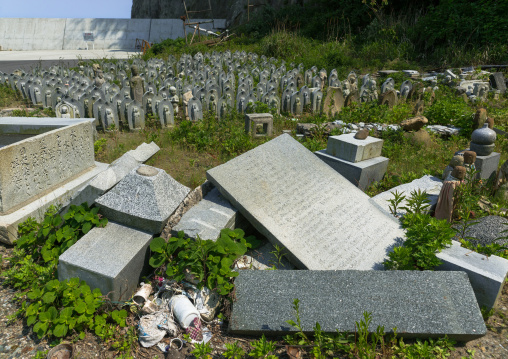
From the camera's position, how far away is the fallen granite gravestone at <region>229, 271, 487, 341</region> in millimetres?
2691

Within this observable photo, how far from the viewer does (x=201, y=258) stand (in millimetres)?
3051

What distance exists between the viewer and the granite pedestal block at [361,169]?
488cm

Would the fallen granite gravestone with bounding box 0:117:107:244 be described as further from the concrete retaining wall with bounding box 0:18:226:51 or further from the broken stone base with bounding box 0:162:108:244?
the concrete retaining wall with bounding box 0:18:226:51

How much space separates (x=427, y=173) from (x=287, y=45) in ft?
39.0

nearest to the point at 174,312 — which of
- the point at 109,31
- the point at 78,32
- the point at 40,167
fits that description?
the point at 40,167

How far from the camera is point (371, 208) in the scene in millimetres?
4078

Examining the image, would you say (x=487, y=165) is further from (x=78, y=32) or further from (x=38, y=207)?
(x=78, y=32)

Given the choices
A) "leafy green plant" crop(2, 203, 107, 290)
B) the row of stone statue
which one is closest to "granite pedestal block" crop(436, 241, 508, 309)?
"leafy green plant" crop(2, 203, 107, 290)

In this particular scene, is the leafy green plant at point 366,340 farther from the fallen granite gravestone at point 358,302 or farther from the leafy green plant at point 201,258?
the leafy green plant at point 201,258

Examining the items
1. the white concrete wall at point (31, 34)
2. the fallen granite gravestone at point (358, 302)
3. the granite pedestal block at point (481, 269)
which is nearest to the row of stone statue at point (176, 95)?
the fallen granite gravestone at point (358, 302)

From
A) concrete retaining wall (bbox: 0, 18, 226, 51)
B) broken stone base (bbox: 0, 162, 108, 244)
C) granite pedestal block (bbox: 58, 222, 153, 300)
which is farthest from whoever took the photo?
concrete retaining wall (bbox: 0, 18, 226, 51)

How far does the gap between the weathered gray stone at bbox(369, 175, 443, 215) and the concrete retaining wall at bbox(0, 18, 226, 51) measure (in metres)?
27.4

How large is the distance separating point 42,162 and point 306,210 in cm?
309

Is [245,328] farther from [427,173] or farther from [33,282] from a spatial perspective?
[427,173]
